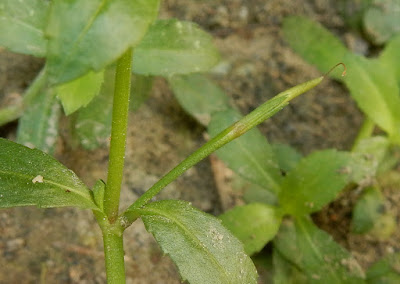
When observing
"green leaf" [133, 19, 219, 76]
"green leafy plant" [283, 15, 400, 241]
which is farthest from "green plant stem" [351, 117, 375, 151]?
"green leaf" [133, 19, 219, 76]

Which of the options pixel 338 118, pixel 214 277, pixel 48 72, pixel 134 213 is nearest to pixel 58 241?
pixel 134 213

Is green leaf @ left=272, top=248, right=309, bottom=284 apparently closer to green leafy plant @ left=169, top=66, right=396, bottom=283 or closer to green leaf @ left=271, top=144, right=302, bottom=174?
green leafy plant @ left=169, top=66, right=396, bottom=283

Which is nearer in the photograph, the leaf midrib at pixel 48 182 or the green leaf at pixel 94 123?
the leaf midrib at pixel 48 182

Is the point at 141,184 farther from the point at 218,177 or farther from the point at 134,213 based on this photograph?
the point at 134,213

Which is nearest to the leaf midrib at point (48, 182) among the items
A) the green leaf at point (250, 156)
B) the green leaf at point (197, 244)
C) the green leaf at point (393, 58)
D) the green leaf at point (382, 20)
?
the green leaf at point (197, 244)

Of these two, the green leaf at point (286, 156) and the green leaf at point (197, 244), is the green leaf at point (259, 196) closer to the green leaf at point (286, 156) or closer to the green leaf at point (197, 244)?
the green leaf at point (286, 156)
